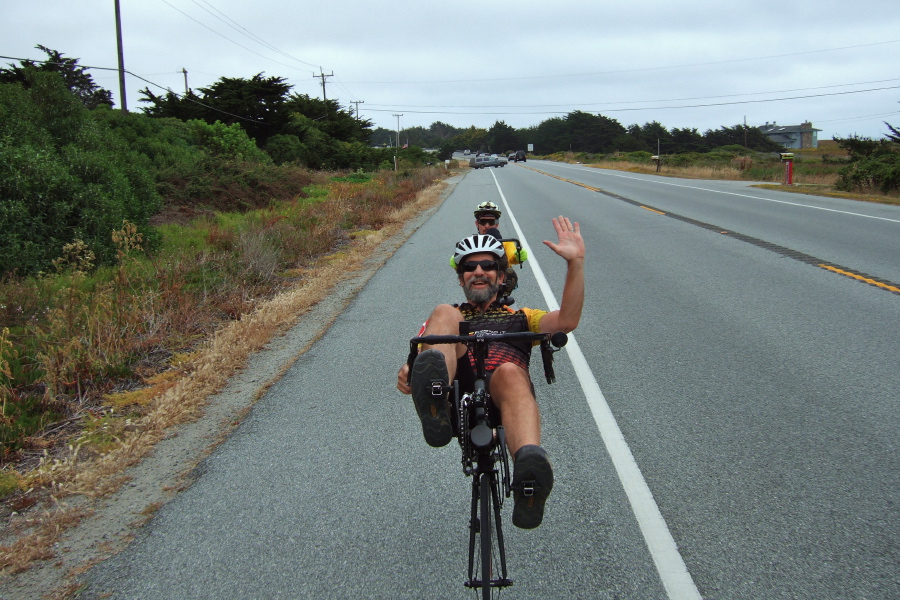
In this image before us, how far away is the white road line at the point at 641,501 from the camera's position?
302 centimetres

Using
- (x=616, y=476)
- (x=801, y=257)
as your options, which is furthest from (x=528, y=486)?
(x=801, y=257)

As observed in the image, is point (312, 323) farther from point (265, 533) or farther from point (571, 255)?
point (571, 255)

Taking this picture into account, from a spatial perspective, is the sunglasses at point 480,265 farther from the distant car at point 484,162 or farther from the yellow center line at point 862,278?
the distant car at point 484,162

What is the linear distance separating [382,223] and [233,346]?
38.7 feet

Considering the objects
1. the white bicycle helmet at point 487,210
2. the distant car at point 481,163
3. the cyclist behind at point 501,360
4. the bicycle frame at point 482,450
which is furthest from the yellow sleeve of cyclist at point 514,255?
the distant car at point 481,163

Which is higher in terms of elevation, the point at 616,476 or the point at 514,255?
the point at 514,255

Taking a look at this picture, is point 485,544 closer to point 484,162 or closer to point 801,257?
point 801,257

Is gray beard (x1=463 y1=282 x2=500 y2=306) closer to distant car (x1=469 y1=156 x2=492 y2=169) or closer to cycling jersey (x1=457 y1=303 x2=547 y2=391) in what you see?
cycling jersey (x1=457 y1=303 x2=547 y2=391)

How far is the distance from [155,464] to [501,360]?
7.96 feet

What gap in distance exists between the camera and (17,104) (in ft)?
39.6

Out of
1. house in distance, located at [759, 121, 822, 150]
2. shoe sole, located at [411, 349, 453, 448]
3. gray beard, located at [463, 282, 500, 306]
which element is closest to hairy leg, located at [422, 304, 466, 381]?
gray beard, located at [463, 282, 500, 306]

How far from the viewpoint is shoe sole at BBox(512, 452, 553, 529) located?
2.71 m

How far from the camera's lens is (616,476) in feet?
13.2

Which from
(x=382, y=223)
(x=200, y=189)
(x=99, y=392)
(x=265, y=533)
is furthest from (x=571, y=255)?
(x=200, y=189)
